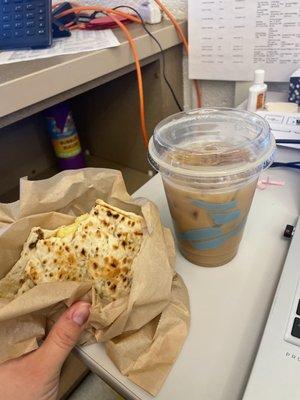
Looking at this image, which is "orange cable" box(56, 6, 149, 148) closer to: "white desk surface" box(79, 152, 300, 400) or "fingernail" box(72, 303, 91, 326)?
"white desk surface" box(79, 152, 300, 400)

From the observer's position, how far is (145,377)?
30cm

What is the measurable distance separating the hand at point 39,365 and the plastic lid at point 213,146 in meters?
0.18

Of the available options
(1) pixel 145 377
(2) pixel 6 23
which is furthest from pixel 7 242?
(2) pixel 6 23

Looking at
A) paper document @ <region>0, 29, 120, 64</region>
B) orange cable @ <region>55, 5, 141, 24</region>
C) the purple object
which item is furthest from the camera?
the purple object

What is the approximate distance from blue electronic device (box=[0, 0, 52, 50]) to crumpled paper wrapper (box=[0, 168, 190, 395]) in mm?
375

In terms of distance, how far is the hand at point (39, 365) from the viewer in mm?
323

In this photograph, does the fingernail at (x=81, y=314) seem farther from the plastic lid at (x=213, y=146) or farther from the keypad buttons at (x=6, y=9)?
the keypad buttons at (x=6, y=9)

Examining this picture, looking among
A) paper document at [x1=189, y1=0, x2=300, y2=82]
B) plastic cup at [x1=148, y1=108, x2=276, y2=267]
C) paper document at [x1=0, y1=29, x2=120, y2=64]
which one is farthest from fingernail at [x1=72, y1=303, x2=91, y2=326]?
paper document at [x1=189, y1=0, x2=300, y2=82]

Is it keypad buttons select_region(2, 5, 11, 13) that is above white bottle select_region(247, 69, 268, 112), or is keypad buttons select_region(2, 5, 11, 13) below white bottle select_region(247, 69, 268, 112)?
above

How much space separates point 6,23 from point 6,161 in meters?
0.47

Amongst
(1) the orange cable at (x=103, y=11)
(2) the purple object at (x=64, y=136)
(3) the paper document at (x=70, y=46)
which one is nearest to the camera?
(3) the paper document at (x=70, y=46)

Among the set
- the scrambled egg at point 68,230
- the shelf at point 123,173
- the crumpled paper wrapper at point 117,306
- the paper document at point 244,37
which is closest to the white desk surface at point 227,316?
the crumpled paper wrapper at point 117,306

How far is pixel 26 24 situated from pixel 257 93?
18.6 inches

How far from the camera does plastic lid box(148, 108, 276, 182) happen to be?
0.33 m
